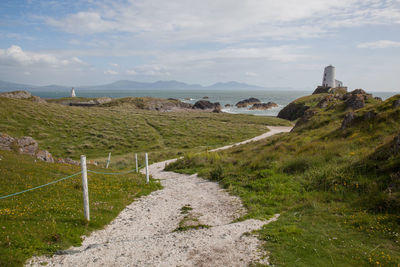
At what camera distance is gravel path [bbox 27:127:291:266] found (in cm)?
682

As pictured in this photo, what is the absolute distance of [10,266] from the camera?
6.07m

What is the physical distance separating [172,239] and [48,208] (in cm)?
523

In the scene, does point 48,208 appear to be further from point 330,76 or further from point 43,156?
point 330,76

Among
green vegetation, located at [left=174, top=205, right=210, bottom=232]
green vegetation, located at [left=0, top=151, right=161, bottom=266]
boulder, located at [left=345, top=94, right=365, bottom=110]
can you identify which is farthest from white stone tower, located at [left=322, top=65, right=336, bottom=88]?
green vegetation, located at [left=174, top=205, right=210, bottom=232]

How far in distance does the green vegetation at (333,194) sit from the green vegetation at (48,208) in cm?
604

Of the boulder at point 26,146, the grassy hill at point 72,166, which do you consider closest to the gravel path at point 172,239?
the grassy hill at point 72,166

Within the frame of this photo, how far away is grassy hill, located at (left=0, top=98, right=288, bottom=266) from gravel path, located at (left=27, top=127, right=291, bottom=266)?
72cm

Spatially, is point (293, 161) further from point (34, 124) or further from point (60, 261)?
point (34, 124)

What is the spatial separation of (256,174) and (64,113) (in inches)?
2227

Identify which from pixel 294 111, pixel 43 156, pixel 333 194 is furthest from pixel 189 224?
pixel 294 111

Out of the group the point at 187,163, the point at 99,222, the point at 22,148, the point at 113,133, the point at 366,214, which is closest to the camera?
the point at 366,214

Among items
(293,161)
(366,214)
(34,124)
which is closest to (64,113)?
(34,124)

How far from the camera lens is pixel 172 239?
8172 millimetres

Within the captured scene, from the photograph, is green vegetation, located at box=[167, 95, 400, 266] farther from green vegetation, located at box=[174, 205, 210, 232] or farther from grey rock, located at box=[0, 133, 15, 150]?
grey rock, located at box=[0, 133, 15, 150]
